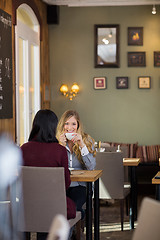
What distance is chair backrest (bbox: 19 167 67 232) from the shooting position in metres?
3.58

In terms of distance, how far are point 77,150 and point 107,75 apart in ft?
14.2

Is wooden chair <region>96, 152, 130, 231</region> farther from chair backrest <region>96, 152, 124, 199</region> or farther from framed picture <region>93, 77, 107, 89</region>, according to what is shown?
framed picture <region>93, 77, 107, 89</region>

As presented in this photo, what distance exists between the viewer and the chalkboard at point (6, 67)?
5.95m

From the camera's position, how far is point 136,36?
882 cm

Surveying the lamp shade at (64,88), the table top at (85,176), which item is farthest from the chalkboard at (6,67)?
the lamp shade at (64,88)

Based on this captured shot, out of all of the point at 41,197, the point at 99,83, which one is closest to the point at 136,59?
the point at 99,83

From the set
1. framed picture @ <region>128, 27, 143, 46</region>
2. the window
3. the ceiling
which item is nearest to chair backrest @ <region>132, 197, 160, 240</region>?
the window

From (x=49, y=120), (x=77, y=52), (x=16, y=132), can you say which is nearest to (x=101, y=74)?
(x=77, y=52)

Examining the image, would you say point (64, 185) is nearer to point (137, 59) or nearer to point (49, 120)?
point (49, 120)

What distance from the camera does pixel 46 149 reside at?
3.82m

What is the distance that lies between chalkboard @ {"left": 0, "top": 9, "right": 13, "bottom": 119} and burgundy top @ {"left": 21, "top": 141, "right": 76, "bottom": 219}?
213 cm

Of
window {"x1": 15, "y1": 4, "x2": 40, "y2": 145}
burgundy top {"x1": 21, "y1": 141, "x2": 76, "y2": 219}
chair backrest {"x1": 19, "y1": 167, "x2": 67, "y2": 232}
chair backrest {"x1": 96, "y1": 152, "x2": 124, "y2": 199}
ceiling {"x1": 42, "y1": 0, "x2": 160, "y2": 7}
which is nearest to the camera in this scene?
chair backrest {"x1": 19, "y1": 167, "x2": 67, "y2": 232}

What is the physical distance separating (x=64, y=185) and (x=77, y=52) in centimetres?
563

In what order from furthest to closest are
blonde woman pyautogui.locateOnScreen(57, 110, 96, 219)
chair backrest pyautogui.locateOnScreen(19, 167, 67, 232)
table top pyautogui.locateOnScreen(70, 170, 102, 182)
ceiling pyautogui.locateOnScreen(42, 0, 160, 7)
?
1. ceiling pyautogui.locateOnScreen(42, 0, 160, 7)
2. blonde woman pyautogui.locateOnScreen(57, 110, 96, 219)
3. table top pyautogui.locateOnScreen(70, 170, 102, 182)
4. chair backrest pyautogui.locateOnScreen(19, 167, 67, 232)
